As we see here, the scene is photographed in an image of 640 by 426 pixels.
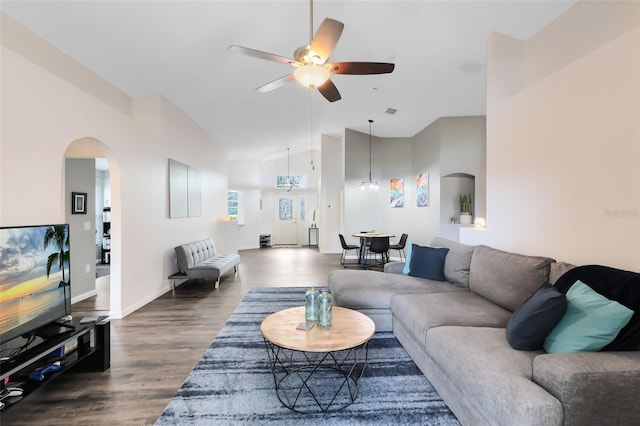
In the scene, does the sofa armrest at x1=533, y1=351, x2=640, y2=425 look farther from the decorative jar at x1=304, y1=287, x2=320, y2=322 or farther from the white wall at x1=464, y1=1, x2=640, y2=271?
the decorative jar at x1=304, y1=287, x2=320, y2=322

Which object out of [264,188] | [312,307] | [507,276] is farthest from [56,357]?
[264,188]

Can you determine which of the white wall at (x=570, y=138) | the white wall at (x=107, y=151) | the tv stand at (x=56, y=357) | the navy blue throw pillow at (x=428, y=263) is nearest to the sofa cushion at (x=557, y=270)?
the white wall at (x=570, y=138)

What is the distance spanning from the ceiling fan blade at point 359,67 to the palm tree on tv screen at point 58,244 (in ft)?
8.26

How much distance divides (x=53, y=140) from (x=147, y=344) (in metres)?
2.03

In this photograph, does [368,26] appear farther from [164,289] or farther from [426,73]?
[164,289]

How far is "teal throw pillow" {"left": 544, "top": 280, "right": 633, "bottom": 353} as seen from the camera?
4.80 ft

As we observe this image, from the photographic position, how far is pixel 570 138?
2.46m

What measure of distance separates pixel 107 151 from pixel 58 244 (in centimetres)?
154

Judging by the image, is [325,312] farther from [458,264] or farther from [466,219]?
[466,219]

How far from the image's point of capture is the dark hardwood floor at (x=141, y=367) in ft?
6.13

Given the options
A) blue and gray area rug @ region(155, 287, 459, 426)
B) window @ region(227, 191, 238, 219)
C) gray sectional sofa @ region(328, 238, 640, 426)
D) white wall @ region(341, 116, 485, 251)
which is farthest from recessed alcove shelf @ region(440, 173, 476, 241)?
window @ region(227, 191, 238, 219)

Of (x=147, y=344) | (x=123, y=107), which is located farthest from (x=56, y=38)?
(x=147, y=344)

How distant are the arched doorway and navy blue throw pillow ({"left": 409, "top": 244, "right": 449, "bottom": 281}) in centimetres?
359

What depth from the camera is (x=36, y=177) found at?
7.65ft
